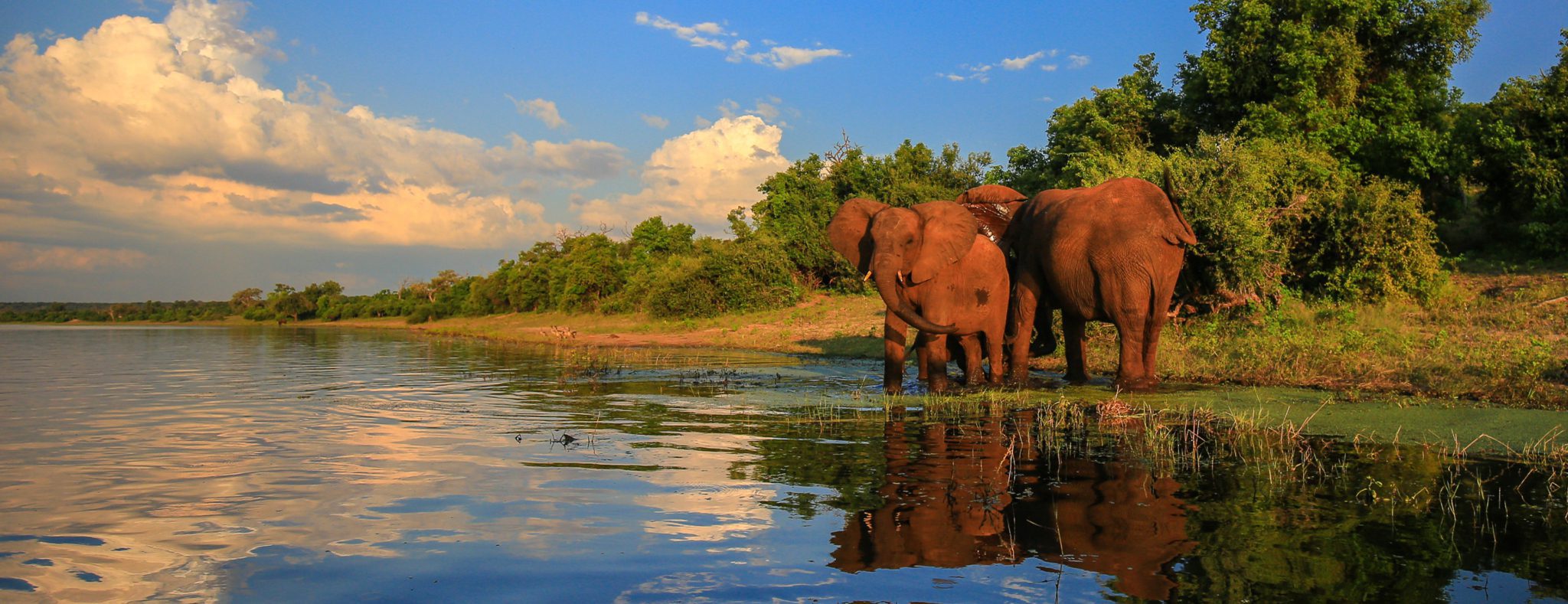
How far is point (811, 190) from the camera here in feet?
129

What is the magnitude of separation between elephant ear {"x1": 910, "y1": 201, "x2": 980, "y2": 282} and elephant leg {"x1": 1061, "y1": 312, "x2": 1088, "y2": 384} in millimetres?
1927

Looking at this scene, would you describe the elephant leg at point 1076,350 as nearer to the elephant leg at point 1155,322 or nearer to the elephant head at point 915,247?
the elephant leg at point 1155,322

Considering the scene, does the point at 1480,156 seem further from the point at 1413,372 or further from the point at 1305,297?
the point at 1413,372

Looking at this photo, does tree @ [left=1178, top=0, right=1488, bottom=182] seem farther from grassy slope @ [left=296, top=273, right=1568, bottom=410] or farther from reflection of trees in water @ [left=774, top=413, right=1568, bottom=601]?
reflection of trees in water @ [left=774, top=413, right=1568, bottom=601]

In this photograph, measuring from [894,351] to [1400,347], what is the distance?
6.81 metres

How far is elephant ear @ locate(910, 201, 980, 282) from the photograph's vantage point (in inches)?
469

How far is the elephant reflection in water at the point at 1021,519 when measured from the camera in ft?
15.5

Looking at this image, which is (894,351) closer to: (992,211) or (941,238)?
(941,238)

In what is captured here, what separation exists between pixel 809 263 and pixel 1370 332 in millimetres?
21416

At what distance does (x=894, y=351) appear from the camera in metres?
12.4

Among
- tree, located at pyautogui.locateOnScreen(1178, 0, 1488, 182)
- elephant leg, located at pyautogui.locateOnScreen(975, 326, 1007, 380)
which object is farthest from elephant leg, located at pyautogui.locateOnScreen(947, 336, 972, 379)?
tree, located at pyautogui.locateOnScreen(1178, 0, 1488, 182)

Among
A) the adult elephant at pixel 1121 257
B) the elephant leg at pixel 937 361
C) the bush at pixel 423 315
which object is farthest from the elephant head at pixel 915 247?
the bush at pixel 423 315

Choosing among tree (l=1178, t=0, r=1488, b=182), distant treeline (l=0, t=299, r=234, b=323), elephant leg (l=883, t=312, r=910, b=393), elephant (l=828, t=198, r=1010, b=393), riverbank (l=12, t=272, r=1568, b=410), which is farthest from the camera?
distant treeline (l=0, t=299, r=234, b=323)

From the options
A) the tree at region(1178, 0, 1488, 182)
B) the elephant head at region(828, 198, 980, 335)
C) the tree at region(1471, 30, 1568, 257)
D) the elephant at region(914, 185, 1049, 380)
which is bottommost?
the elephant head at region(828, 198, 980, 335)
